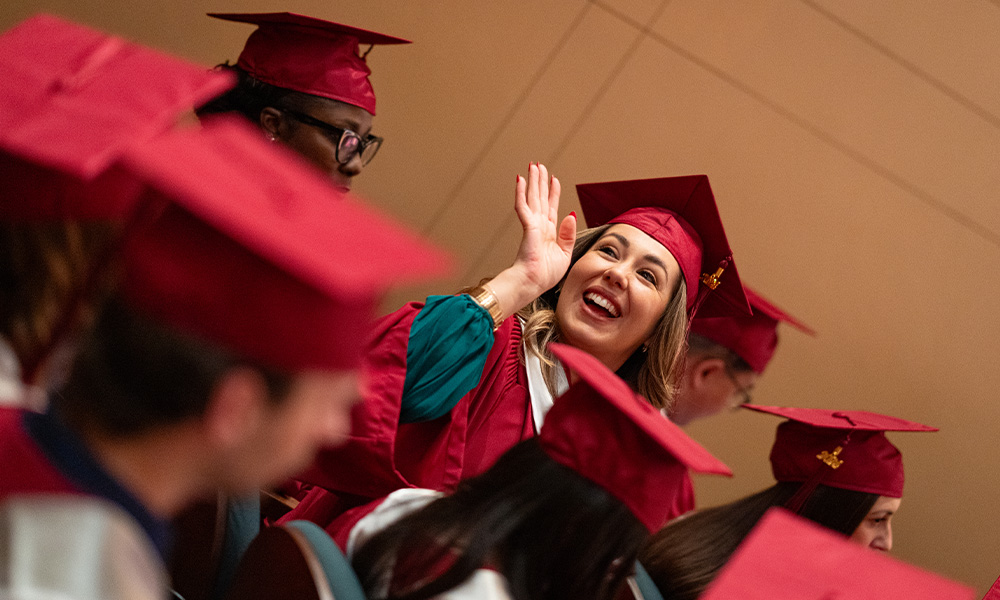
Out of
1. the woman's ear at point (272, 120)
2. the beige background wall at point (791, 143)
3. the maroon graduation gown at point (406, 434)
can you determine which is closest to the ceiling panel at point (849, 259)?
the beige background wall at point (791, 143)

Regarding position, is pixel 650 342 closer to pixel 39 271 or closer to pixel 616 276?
pixel 616 276

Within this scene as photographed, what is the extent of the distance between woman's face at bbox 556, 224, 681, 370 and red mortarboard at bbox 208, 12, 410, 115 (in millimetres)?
942

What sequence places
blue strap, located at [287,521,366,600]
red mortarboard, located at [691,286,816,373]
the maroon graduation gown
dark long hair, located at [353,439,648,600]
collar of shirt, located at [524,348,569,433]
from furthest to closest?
red mortarboard, located at [691,286,816,373], collar of shirt, located at [524,348,569,433], the maroon graduation gown, dark long hair, located at [353,439,648,600], blue strap, located at [287,521,366,600]

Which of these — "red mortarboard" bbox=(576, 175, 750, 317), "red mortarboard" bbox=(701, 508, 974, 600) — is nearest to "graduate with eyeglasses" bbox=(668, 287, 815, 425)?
"red mortarboard" bbox=(576, 175, 750, 317)

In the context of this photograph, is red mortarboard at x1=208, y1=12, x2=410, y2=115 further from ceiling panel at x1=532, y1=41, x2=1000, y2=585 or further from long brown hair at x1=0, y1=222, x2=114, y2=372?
long brown hair at x1=0, y1=222, x2=114, y2=372

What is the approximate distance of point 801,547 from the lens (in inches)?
53.2

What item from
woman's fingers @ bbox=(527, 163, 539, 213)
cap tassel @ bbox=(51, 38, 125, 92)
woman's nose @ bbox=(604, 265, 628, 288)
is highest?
woman's fingers @ bbox=(527, 163, 539, 213)

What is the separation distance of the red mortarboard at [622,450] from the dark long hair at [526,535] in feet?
0.07

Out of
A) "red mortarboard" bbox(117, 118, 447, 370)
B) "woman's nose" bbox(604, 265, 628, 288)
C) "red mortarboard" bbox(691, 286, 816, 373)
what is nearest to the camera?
"red mortarboard" bbox(117, 118, 447, 370)

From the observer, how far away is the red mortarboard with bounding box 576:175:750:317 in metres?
2.54

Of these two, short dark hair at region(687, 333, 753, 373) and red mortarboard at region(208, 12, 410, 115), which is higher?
red mortarboard at region(208, 12, 410, 115)

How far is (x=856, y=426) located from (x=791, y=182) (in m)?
1.63

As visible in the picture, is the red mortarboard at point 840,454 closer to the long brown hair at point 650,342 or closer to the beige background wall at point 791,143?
the long brown hair at point 650,342

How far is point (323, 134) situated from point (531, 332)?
93 centimetres
